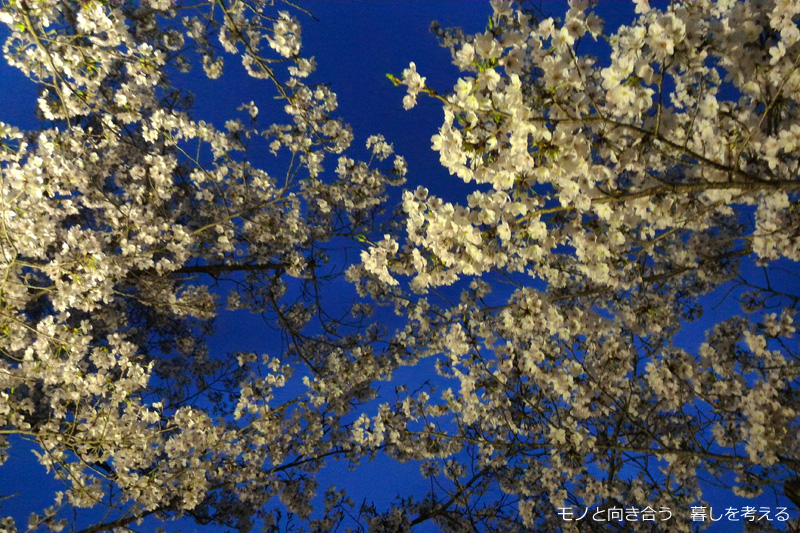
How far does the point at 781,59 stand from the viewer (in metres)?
2.38

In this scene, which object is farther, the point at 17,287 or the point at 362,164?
the point at 362,164

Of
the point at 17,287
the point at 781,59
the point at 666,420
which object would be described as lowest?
the point at 17,287

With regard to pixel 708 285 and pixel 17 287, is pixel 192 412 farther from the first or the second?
pixel 708 285

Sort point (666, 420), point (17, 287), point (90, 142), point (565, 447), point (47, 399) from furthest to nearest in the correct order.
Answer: point (666, 420), point (47, 399), point (90, 142), point (565, 447), point (17, 287)

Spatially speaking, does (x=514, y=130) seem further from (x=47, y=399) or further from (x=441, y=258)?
(x=47, y=399)

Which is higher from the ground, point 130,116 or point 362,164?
point 362,164

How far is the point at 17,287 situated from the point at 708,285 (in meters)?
9.69

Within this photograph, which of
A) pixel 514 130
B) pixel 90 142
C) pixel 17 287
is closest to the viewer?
pixel 514 130

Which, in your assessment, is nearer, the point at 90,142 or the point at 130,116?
the point at 130,116

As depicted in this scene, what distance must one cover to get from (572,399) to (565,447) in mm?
568

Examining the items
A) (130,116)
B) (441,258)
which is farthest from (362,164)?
(441,258)

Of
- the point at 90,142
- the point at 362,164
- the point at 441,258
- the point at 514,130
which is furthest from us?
the point at 362,164

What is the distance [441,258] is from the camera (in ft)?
10.1

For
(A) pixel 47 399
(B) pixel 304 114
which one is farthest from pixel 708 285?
(A) pixel 47 399
